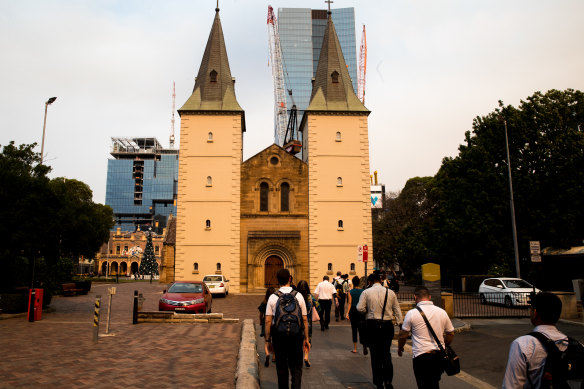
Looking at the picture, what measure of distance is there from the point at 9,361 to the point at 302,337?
6.73m

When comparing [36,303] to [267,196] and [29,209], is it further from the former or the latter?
[267,196]

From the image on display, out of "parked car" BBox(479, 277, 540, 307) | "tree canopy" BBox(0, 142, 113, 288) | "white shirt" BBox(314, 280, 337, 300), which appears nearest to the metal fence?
"parked car" BBox(479, 277, 540, 307)

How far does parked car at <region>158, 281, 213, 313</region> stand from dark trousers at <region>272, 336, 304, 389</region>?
11.9 m

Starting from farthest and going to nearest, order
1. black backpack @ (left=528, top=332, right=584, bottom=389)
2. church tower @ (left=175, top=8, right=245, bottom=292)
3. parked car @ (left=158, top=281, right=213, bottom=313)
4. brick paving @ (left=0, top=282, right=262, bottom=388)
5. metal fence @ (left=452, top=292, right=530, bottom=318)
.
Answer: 1. church tower @ (left=175, top=8, right=245, bottom=292)
2. metal fence @ (left=452, top=292, right=530, bottom=318)
3. parked car @ (left=158, top=281, right=213, bottom=313)
4. brick paving @ (left=0, top=282, right=262, bottom=388)
5. black backpack @ (left=528, top=332, right=584, bottom=389)

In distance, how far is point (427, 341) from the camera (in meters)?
5.75

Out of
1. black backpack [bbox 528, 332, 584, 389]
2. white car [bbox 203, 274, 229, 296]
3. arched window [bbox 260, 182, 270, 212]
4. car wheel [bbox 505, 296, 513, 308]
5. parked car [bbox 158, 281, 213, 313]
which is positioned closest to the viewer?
black backpack [bbox 528, 332, 584, 389]

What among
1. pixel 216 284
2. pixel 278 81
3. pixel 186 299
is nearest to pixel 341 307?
pixel 186 299

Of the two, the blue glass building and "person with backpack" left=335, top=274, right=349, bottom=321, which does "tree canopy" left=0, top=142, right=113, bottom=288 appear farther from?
the blue glass building

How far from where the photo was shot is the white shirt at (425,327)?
18.8 ft

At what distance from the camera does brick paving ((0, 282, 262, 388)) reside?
796 centimetres

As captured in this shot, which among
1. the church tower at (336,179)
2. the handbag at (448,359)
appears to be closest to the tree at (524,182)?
the church tower at (336,179)

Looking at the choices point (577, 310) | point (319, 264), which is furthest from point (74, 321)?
point (319, 264)

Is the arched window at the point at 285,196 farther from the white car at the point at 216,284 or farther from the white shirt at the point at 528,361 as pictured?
the white shirt at the point at 528,361

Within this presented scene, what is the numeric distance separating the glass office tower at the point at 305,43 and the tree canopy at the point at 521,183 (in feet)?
410
